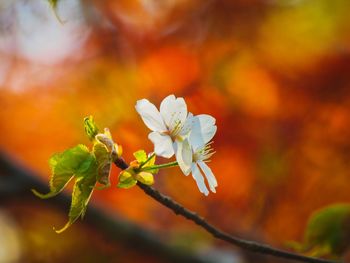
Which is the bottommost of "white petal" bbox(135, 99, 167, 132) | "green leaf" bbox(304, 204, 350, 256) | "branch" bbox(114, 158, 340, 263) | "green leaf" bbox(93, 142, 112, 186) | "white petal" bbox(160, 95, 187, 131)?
"green leaf" bbox(93, 142, 112, 186)

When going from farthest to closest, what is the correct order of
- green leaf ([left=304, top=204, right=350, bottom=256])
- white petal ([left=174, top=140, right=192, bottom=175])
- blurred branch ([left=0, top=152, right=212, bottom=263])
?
blurred branch ([left=0, top=152, right=212, bottom=263])
green leaf ([left=304, top=204, right=350, bottom=256])
white petal ([left=174, top=140, right=192, bottom=175])

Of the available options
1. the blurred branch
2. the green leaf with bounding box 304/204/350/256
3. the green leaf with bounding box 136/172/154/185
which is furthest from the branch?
the blurred branch

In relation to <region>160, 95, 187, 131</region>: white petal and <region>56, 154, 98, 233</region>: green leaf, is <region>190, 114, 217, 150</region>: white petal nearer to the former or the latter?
<region>160, 95, 187, 131</region>: white petal

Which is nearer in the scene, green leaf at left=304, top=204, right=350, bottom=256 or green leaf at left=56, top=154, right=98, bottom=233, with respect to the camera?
green leaf at left=56, top=154, right=98, bottom=233

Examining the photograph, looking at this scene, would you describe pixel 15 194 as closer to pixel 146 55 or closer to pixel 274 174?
pixel 274 174

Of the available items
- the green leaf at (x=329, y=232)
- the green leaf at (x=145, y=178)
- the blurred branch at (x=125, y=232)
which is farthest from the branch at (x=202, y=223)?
the blurred branch at (x=125, y=232)

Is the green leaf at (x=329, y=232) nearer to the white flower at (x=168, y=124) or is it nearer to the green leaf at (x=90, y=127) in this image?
the white flower at (x=168, y=124)

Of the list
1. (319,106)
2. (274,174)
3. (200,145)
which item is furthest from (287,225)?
(200,145)
